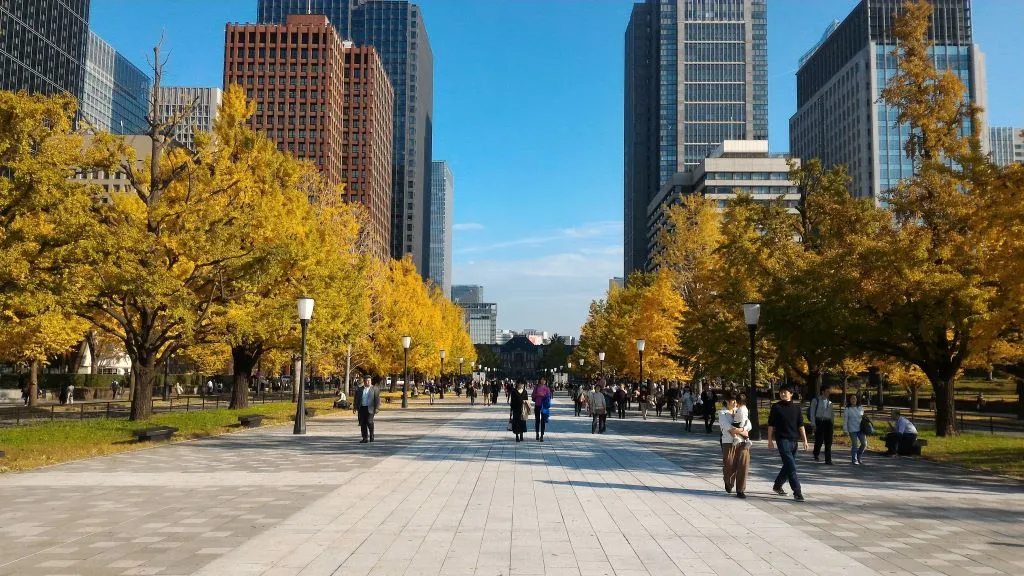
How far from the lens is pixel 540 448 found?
20625mm

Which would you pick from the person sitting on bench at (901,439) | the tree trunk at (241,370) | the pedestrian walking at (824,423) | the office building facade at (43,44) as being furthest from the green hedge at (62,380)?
the office building facade at (43,44)

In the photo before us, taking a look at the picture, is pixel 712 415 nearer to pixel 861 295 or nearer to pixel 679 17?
pixel 861 295

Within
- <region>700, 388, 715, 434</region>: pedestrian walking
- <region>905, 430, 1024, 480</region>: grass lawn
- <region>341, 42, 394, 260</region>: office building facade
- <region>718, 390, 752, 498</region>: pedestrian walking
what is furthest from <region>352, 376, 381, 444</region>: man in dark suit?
<region>341, 42, 394, 260</region>: office building facade

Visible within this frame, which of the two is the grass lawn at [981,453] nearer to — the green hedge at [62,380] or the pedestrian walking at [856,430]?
the pedestrian walking at [856,430]

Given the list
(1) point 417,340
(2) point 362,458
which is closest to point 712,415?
(2) point 362,458

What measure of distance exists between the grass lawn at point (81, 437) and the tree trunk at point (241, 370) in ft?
20.9

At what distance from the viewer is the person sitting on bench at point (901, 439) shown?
64.0ft

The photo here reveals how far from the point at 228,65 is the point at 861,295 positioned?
426 feet

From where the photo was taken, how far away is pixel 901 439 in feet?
64.3

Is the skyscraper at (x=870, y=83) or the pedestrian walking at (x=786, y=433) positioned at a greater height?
the skyscraper at (x=870, y=83)

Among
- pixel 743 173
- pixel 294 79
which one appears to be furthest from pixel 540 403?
pixel 294 79

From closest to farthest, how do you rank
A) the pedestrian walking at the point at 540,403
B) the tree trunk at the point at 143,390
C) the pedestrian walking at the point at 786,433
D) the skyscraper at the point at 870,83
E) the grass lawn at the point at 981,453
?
the pedestrian walking at the point at 786,433 < the grass lawn at the point at 981,453 < the pedestrian walking at the point at 540,403 < the tree trunk at the point at 143,390 < the skyscraper at the point at 870,83

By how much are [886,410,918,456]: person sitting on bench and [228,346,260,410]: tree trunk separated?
2393 cm

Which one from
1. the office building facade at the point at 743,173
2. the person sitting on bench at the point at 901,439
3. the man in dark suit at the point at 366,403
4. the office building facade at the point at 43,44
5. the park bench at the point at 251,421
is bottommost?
the park bench at the point at 251,421
